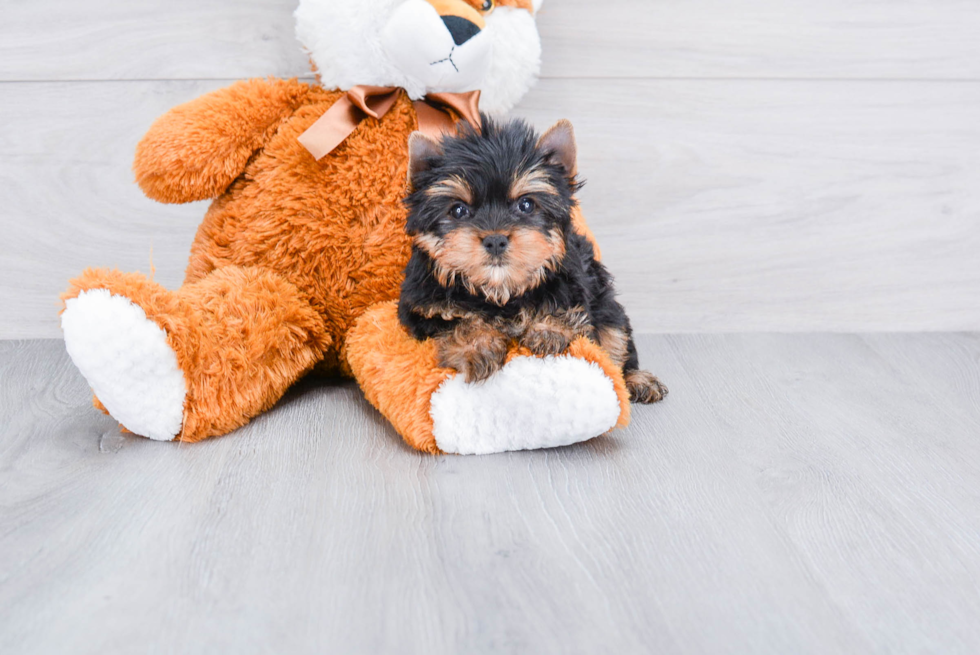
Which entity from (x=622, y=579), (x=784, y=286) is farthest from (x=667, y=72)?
(x=622, y=579)

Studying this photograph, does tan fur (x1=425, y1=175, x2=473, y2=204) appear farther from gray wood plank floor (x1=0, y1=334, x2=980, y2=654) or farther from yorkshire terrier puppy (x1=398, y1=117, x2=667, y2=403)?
gray wood plank floor (x1=0, y1=334, x2=980, y2=654)

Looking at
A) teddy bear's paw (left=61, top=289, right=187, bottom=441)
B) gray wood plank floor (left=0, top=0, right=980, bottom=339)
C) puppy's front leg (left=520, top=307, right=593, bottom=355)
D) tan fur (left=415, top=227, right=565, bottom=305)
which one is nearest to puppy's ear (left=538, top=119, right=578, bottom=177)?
tan fur (left=415, top=227, right=565, bottom=305)

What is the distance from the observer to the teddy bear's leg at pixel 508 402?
1499 millimetres

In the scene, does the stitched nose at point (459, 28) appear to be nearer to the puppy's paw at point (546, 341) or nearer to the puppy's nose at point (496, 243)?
the puppy's nose at point (496, 243)

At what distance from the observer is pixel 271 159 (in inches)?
73.1

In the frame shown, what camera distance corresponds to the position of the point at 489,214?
1444 mm

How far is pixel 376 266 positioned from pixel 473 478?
595mm

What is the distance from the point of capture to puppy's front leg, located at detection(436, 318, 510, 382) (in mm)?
1480

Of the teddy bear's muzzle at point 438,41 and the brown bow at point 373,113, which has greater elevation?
the teddy bear's muzzle at point 438,41

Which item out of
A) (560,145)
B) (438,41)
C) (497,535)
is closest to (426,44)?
(438,41)

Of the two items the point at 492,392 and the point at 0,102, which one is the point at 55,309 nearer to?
the point at 0,102

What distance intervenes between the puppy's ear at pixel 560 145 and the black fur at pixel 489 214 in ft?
0.03

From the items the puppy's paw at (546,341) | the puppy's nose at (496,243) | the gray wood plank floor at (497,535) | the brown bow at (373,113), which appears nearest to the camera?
the gray wood plank floor at (497,535)

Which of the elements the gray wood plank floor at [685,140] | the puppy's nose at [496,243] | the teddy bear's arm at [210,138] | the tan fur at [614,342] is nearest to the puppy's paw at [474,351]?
the puppy's nose at [496,243]
